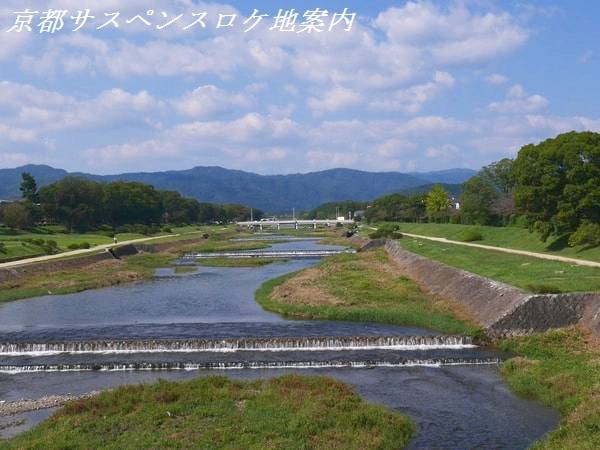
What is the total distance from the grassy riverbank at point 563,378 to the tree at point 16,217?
89.4 metres

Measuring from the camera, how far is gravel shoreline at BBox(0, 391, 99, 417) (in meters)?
22.1

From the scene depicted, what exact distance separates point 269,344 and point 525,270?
19827mm

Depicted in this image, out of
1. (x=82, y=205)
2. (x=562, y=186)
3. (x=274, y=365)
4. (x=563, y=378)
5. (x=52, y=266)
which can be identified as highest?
(x=82, y=205)

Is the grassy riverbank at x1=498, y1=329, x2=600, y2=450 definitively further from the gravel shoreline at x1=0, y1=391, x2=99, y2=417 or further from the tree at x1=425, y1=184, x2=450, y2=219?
the tree at x1=425, y1=184, x2=450, y2=219

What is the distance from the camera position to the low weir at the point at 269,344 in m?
31.0

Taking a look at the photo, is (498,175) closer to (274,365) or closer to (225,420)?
(274,365)

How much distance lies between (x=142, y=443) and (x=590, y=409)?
1318 centimetres

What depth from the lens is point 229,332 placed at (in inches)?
1374

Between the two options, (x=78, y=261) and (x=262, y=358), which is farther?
(x=78, y=261)

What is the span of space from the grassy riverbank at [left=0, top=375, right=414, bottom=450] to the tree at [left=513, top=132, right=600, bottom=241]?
3569 cm

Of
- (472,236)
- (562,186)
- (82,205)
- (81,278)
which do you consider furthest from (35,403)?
(82,205)

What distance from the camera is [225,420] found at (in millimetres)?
19172

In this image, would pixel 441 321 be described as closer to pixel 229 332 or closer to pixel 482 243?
pixel 229 332

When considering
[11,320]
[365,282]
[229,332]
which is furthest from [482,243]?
[11,320]
